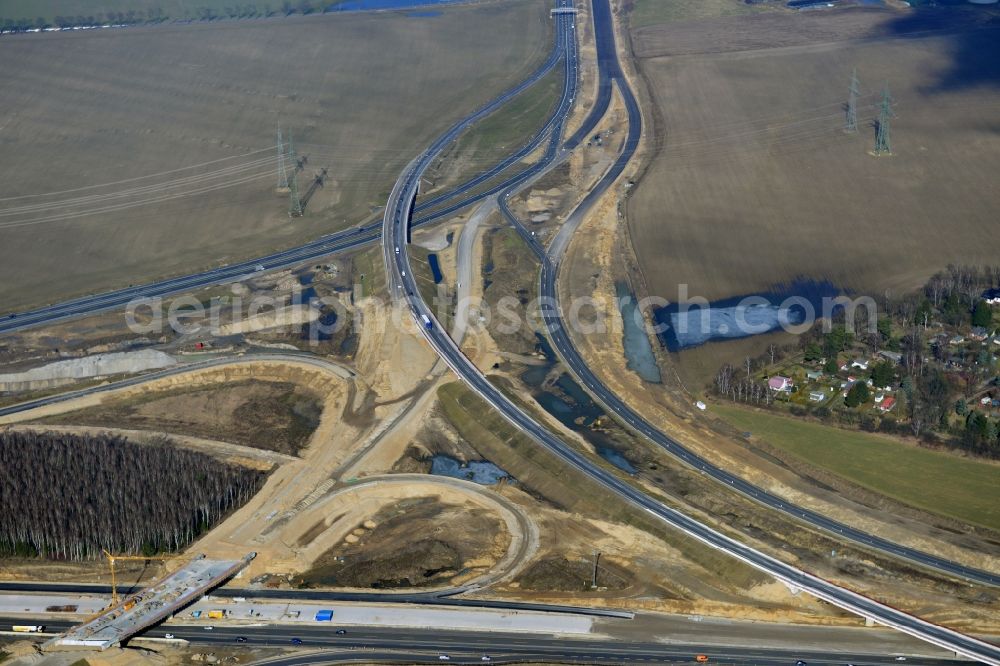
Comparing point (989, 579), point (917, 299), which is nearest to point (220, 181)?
point (917, 299)

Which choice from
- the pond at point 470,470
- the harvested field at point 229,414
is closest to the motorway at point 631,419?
the pond at point 470,470

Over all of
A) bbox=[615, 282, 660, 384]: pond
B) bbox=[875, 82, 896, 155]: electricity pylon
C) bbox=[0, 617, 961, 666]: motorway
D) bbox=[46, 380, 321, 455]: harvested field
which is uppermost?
bbox=[875, 82, 896, 155]: electricity pylon

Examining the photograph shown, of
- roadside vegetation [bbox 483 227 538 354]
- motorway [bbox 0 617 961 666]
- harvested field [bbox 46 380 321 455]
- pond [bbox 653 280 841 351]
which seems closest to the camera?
motorway [bbox 0 617 961 666]

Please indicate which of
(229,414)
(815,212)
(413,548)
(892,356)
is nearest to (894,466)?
(892,356)

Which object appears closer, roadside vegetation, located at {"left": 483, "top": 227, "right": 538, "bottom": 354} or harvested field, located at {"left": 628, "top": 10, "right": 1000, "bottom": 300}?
roadside vegetation, located at {"left": 483, "top": 227, "right": 538, "bottom": 354}

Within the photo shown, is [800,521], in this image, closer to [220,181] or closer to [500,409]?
[500,409]

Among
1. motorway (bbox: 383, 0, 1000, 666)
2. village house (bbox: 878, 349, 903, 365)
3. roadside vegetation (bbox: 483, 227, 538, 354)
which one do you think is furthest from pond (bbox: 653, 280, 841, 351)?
motorway (bbox: 383, 0, 1000, 666)

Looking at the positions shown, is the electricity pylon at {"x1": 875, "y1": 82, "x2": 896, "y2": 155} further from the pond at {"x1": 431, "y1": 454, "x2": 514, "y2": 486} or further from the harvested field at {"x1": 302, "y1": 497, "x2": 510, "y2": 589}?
the harvested field at {"x1": 302, "y1": 497, "x2": 510, "y2": 589}

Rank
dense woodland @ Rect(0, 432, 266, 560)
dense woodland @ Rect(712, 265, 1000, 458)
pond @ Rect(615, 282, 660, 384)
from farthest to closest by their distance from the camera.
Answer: pond @ Rect(615, 282, 660, 384) → dense woodland @ Rect(712, 265, 1000, 458) → dense woodland @ Rect(0, 432, 266, 560)
